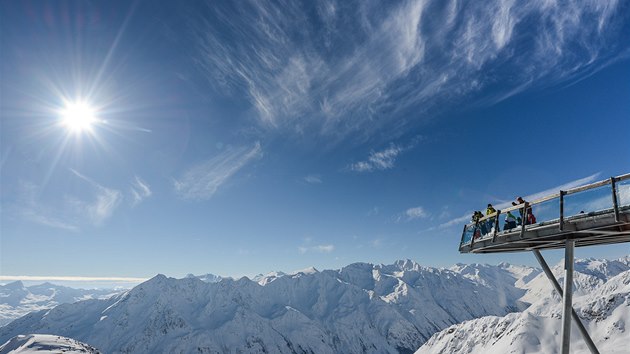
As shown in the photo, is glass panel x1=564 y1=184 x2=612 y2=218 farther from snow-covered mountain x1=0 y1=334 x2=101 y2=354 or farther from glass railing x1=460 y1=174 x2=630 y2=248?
snow-covered mountain x1=0 y1=334 x2=101 y2=354

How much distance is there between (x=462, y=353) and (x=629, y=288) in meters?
79.4

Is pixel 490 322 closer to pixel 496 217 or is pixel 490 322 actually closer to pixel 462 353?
pixel 462 353

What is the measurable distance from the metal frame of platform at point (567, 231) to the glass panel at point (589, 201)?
71 millimetres

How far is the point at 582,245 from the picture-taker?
15.4m

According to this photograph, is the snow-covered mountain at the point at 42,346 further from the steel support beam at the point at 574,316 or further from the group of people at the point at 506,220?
the steel support beam at the point at 574,316

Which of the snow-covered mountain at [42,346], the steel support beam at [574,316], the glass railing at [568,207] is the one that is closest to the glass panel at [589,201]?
the glass railing at [568,207]

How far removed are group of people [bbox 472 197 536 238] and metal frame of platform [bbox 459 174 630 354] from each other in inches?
2.2

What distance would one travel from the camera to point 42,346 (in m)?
169

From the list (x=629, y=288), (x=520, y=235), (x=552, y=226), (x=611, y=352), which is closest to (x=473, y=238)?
(x=520, y=235)

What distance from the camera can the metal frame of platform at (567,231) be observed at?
11516 millimetres

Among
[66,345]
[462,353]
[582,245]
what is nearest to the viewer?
[582,245]

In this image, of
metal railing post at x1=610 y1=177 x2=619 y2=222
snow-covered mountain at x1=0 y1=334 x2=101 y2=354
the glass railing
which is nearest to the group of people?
the glass railing

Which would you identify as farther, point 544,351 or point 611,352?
point 544,351

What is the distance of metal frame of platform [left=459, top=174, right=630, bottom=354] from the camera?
11516 mm
